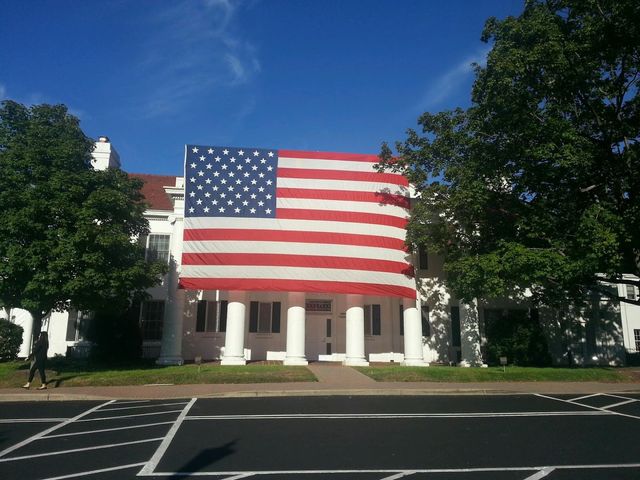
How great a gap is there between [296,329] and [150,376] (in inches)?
258

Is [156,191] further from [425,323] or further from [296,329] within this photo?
[425,323]

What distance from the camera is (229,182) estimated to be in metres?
20.8

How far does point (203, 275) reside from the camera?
19.9 metres

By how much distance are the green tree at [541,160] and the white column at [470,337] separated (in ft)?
8.86

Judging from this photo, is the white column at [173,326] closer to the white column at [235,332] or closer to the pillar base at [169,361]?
the pillar base at [169,361]

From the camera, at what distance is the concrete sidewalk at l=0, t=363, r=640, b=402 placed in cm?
1330

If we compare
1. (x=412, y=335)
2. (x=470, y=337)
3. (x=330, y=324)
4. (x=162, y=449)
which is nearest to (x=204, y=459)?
(x=162, y=449)

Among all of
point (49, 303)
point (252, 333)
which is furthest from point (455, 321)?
point (49, 303)

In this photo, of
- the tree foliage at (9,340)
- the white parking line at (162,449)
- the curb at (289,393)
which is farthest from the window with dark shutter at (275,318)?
the white parking line at (162,449)

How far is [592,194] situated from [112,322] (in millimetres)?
20601

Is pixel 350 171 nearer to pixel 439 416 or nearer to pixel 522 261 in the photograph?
pixel 522 261

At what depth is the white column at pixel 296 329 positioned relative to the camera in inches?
802

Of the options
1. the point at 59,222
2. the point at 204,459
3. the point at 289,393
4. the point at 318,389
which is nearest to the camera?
the point at 204,459

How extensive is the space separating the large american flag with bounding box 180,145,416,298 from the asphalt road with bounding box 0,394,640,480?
7.99m
